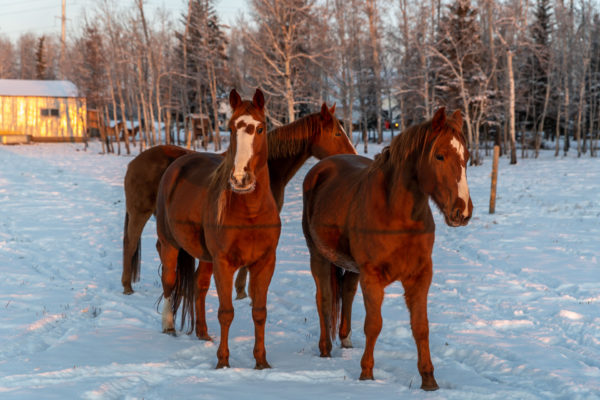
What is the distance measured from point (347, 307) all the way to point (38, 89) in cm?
4422

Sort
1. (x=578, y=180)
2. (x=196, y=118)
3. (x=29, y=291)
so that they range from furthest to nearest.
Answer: (x=196, y=118)
(x=578, y=180)
(x=29, y=291)

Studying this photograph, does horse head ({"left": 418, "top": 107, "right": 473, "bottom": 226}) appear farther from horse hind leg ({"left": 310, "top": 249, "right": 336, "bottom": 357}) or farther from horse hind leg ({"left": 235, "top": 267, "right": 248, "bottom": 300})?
horse hind leg ({"left": 235, "top": 267, "right": 248, "bottom": 300})

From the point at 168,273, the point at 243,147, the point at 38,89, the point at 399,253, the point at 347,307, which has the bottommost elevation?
the point at 347,307

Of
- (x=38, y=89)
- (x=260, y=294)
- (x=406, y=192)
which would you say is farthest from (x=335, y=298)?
(x=38, y=89)

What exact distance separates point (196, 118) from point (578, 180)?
98.6 feet

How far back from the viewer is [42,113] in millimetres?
40562

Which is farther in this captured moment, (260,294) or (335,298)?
(335,298)

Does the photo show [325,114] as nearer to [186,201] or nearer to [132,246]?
[186,201]

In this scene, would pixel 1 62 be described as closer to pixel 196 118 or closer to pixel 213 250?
pixel 196 118

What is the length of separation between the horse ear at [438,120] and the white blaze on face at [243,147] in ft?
4.39

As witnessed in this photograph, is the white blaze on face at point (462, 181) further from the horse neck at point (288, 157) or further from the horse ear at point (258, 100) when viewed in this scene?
the horse neck at point (288, 157)

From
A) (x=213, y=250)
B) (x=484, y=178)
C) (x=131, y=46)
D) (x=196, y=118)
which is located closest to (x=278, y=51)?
(x=484, y=178)

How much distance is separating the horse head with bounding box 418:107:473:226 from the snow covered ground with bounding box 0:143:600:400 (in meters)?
1.39

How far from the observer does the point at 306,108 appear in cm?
3697
